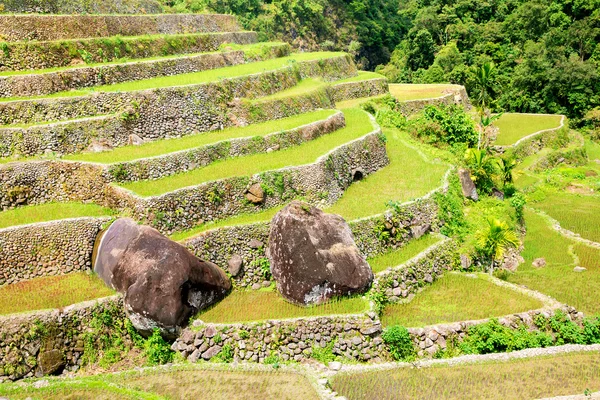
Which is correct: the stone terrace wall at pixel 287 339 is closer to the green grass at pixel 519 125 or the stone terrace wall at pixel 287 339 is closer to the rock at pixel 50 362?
A: the rock at pixel 50 362

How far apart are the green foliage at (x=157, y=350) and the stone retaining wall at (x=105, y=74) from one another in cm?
1191

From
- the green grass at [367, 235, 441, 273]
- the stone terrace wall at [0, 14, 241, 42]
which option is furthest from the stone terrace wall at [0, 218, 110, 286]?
the stone terrace wall at [0, 14, 241, 42]

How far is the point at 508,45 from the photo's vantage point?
5603 cm

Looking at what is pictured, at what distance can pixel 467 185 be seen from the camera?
87.1 ft

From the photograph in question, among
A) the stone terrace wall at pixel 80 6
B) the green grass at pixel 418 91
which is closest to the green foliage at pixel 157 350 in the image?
the stone terrace wall at pixel 80 6

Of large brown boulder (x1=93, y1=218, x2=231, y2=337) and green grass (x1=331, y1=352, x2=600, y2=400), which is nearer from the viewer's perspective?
green grass (x1=331, y1=352, x2=600, y2=400)

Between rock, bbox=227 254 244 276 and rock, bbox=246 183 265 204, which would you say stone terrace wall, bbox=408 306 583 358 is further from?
rock, bbox=246 183 265 204

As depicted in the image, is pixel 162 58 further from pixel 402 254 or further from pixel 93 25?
pixel 402 254

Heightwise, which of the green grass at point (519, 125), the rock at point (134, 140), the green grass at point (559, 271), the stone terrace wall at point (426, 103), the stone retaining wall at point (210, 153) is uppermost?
the rock at point (134, 140)

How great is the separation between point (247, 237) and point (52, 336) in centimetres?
676

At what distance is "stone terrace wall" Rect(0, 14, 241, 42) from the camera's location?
77.8 ft

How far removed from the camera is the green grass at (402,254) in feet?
64.9

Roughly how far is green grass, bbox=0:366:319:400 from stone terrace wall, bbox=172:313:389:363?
721mm

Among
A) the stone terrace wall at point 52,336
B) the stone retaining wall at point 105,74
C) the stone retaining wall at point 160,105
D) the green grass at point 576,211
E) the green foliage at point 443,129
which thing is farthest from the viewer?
the green foliage at point 443,129
